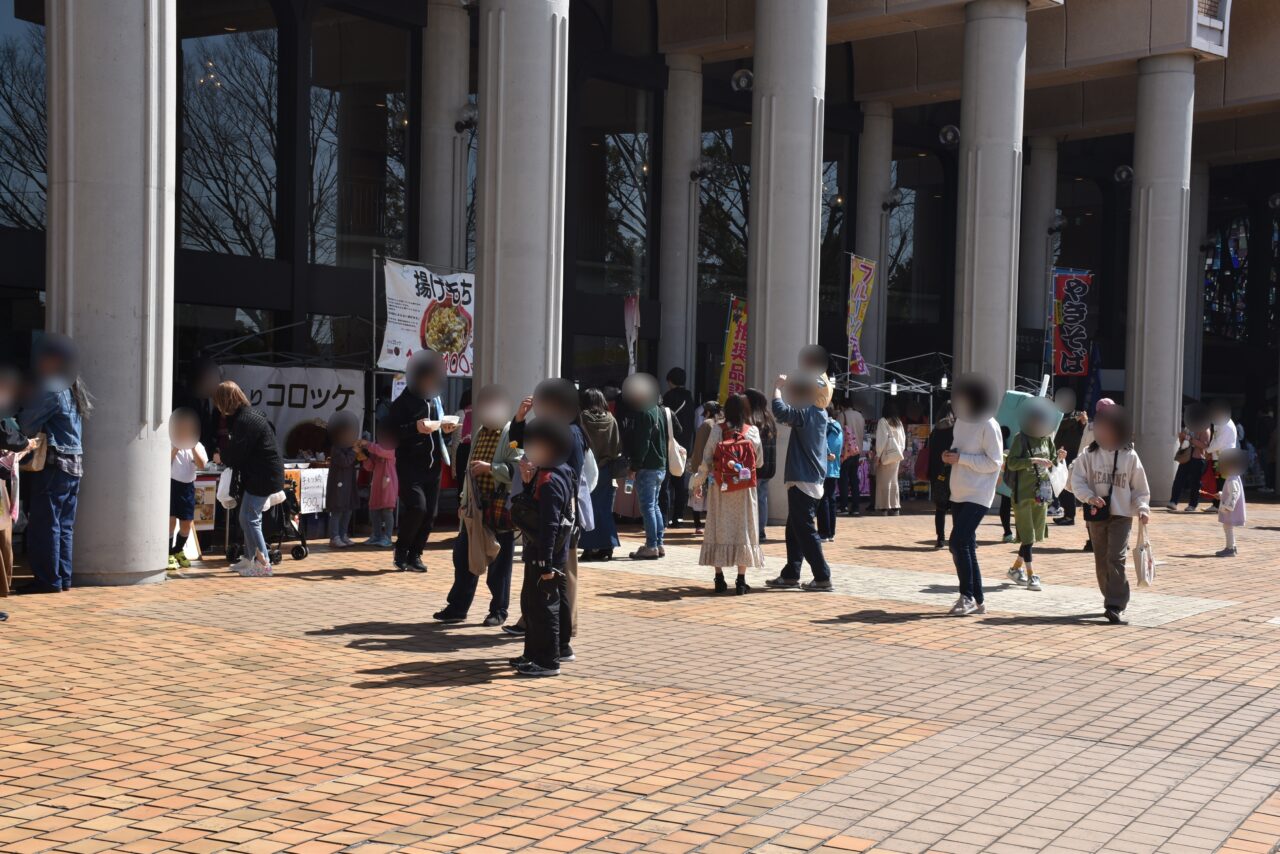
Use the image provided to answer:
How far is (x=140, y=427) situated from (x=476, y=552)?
374 centimetres

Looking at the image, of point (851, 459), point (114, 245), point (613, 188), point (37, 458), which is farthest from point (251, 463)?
point (613, 188)

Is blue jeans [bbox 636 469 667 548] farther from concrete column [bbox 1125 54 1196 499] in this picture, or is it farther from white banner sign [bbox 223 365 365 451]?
concrete column [bbox 1125 54 1196 499]

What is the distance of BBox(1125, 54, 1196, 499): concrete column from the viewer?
26.5 meters

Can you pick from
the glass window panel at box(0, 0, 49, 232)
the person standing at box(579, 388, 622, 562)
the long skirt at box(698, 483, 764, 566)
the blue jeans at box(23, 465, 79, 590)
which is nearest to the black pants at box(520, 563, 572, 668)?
the long skirt at box(698, 483, 764, 566)

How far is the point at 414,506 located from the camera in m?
13.1

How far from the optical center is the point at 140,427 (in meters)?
11.8

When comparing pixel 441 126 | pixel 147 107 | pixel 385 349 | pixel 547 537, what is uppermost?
pixel 441 126

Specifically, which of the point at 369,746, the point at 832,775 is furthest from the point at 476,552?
the point at 832,775

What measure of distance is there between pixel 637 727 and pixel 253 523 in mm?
6497

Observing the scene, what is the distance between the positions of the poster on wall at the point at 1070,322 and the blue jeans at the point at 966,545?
19.4m

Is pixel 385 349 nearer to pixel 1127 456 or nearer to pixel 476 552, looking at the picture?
pixel 476 552

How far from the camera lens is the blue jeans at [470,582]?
10.0 meters

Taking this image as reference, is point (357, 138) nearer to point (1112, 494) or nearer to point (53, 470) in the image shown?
point (53, 470)

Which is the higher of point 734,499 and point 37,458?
point 37,458
